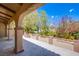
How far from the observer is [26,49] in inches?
96.7

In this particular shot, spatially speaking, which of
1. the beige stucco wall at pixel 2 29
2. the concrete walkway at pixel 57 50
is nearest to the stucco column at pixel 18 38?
the beige stucco wall at pixel 2 29

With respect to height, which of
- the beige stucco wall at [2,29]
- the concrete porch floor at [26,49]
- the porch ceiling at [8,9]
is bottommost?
the concrete porch floor at [26,49]

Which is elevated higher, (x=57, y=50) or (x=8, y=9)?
(x=8, y=9)

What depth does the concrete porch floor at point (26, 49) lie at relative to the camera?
240cm

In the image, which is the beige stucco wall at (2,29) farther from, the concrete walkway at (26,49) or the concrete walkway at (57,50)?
the concrete walkway at (57,50)

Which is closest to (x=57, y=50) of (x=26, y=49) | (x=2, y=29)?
(x=26, y=49)

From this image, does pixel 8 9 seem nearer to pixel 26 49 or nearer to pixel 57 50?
pixel 26 49

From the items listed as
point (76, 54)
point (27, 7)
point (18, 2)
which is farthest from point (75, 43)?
point (18, 2)

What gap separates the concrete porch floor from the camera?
Answer: 240 centimetres

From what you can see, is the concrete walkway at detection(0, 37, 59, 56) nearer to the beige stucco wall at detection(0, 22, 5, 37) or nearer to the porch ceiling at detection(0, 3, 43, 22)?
the beige stucco wall at detection(0, 22, 5, 37)

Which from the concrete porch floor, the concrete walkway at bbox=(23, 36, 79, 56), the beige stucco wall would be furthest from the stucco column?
the concrete walkway at bbox=(23, 36, 79, 56)

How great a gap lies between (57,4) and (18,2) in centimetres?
75

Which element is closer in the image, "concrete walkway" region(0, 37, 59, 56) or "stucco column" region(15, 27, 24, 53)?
"concrete walkway" region(0, 37, 59, 56)

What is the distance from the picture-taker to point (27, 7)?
2.45 metres
